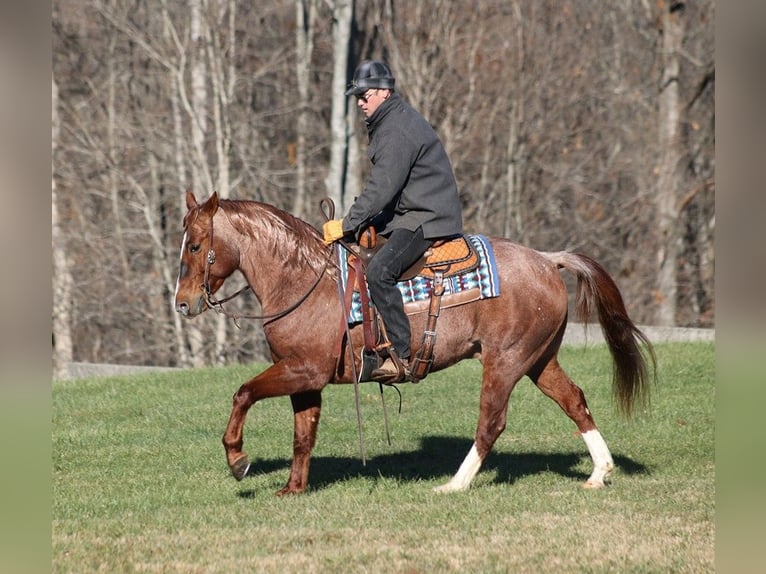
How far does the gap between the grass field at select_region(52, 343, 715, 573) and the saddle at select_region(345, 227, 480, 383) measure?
1.00 metres

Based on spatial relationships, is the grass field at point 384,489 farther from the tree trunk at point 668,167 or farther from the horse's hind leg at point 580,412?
the tree trunk at point 668,167

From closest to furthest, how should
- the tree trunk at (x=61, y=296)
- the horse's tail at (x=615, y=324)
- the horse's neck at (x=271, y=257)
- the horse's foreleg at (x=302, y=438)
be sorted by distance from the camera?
the horse's neck at (x=271, y=257)
the horse's foreleg at (x=302, y=438)
the horse's tail at (x=615, y=324)
the tree trunk at (x=61, y=296)

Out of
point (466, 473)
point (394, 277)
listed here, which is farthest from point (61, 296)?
point (394, 277)

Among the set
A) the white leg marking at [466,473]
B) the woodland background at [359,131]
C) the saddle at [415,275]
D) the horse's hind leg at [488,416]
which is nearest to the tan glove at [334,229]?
the saddle at [415,275]

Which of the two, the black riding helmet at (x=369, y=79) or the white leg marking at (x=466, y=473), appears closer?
the black riding helmet at (x=369, y=79)

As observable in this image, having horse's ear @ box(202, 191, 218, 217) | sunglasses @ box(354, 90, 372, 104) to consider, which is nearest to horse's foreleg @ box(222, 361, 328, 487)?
horse's ear @ box(202, 191, 218, 217)

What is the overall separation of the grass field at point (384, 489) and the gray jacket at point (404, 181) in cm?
196

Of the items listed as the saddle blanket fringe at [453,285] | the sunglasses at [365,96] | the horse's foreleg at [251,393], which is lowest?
the horse's foreleg at [251,393]

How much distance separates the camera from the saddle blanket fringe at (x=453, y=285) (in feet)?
24.4

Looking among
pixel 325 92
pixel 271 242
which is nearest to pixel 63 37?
pixel 325 92

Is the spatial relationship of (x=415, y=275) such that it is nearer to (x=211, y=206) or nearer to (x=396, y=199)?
(x=396, y=199)

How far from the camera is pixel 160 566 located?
5.82 metres
